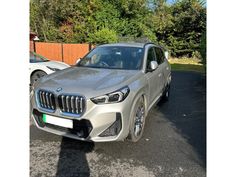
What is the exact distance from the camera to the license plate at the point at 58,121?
3112 millimetres

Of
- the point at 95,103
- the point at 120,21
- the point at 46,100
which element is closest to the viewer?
the point at 95,103

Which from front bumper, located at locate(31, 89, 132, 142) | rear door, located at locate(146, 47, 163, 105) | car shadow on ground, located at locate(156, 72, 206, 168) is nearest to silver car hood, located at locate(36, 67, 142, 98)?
front bumper, located at locate(31, 89, 132, 142)

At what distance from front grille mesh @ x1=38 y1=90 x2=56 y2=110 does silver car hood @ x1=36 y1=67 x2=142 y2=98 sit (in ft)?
0.25

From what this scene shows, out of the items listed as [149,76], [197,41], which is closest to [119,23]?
[197,41]

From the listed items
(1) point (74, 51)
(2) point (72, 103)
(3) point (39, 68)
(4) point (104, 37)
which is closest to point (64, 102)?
(2) point (72, 103)

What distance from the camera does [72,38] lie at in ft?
60.1

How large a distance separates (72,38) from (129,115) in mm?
16081

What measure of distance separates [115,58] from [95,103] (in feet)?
5.41

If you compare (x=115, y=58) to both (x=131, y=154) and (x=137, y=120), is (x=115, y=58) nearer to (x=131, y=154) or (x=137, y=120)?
(x=137, y=120)

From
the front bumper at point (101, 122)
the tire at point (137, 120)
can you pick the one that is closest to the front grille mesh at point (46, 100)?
the front bumper at point (101, 122)

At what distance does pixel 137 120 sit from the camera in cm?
368

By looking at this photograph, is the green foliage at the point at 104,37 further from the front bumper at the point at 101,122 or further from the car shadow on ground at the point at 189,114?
the front bumper at the point at 101,122

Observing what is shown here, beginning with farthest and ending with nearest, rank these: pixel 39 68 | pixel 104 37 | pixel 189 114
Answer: pixel 104 37
pixel 39 68
pixel 189 114
